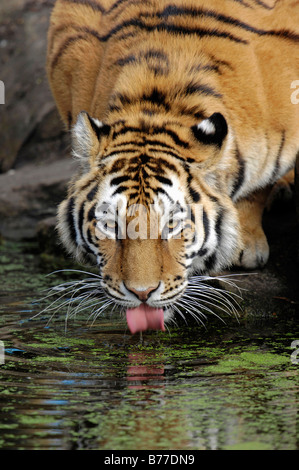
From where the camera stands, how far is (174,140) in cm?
375

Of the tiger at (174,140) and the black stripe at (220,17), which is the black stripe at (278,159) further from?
the black stripe at (220,17)

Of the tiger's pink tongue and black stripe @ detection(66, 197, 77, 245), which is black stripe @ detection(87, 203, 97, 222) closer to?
black stripe @ detection(66, 197, 77, 245)

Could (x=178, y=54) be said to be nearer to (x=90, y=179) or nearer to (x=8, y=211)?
(x=90, y=179)

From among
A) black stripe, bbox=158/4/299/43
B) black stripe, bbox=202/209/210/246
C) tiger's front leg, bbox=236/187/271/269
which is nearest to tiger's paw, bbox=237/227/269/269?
tiger's front leg, bbox=236/187/271/269

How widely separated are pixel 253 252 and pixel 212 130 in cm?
121

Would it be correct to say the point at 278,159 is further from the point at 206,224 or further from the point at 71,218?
the point at 71,218

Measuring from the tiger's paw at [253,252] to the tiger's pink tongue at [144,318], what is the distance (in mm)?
1150

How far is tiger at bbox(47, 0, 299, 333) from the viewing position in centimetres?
352

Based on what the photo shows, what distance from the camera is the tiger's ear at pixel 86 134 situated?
3.63 metres

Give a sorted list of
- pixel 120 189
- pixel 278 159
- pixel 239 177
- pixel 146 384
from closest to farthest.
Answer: pixel 146 384 < pixel 120 189 < pixel 239 177 < pixel 278 159

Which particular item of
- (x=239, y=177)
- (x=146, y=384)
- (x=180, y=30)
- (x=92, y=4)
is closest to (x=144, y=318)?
(x=146, y=384)

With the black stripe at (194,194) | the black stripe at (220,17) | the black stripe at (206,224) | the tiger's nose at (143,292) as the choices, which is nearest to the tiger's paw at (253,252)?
the black stripe at (206,224)

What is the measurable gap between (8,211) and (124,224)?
3911 mm
